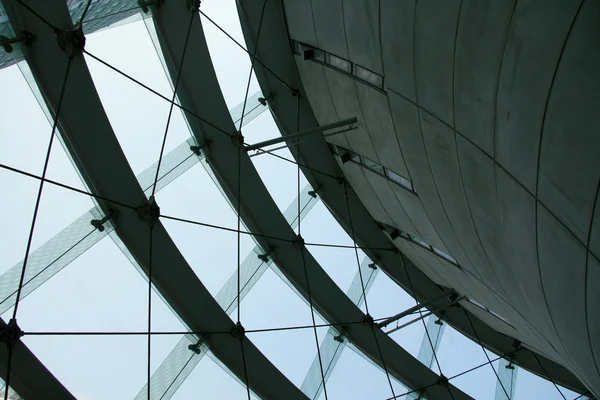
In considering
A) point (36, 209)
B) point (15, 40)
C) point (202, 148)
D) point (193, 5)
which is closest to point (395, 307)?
point (202, 148)

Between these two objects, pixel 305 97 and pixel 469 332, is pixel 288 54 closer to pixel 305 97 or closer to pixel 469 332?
pixel 305 97

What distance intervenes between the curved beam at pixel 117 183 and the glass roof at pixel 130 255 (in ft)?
1.04

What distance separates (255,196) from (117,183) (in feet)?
18.5

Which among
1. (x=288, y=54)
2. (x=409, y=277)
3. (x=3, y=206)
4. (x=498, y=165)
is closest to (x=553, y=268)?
(x=498, y=165)

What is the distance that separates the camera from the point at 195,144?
1498 centimetres

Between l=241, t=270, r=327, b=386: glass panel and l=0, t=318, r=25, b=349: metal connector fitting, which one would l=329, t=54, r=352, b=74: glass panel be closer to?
l=241, t=270, r=327, b=386: glass panel

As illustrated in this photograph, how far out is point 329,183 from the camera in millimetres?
20250

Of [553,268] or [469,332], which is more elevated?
[469,332]

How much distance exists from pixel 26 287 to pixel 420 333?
17.6 meters

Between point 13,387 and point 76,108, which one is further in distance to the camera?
point 76,108

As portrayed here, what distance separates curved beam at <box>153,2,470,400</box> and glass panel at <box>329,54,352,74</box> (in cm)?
305

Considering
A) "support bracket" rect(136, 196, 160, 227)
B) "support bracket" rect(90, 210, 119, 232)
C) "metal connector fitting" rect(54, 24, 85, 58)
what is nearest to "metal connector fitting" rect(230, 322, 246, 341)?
"support bracket" rect(136, 196, 160, 227)

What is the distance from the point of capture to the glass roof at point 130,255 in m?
10.1

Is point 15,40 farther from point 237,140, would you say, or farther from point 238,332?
point 238,332
